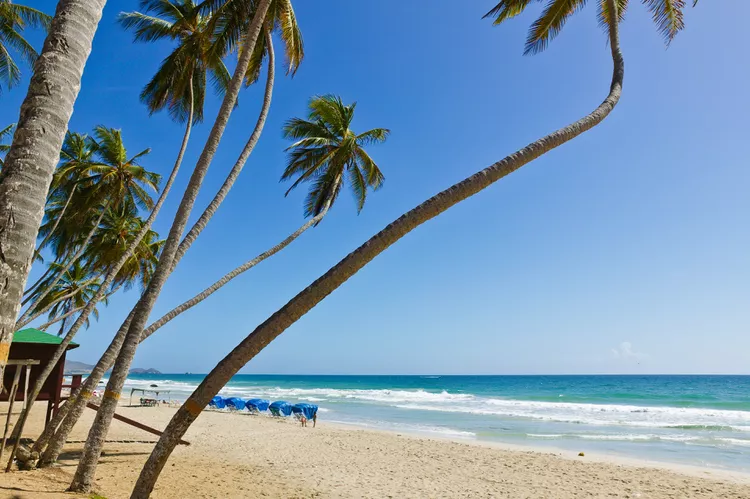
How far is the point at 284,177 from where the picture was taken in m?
13.8

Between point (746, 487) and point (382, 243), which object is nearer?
point (382, 243)

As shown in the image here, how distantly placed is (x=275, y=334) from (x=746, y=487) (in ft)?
35.3

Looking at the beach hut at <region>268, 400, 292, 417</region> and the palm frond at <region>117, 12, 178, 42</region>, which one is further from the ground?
the palm frond at <region>117, 12, 178, 42</region>

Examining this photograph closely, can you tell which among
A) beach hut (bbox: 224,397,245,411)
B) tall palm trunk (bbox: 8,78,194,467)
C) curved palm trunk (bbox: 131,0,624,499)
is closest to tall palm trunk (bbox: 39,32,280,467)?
tall palm trunk (bbox: 8,78,194,467)

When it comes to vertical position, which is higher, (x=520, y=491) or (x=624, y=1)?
(x=624, y=1)

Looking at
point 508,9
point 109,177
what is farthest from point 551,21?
point 109,177

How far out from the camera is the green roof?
9127mm

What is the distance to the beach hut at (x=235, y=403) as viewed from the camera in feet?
77.4

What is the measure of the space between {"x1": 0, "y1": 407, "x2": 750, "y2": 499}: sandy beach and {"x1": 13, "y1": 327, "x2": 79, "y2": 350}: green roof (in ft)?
7.22

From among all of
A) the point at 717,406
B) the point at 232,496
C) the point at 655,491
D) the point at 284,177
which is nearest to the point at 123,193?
the point at 284,177

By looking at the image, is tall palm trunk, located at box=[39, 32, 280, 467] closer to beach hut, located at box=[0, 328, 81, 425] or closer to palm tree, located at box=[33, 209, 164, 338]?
beach hut, located at box=[0, 328, 81, 425]

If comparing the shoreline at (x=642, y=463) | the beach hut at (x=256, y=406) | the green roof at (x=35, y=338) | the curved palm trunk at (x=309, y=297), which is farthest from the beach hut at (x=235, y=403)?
the curved palm trunk at (x=309, y=297)

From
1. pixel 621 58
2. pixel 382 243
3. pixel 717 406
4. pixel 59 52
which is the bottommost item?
pixel 717 406

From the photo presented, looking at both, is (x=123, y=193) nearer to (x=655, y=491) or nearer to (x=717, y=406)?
(x=655, y=491)
